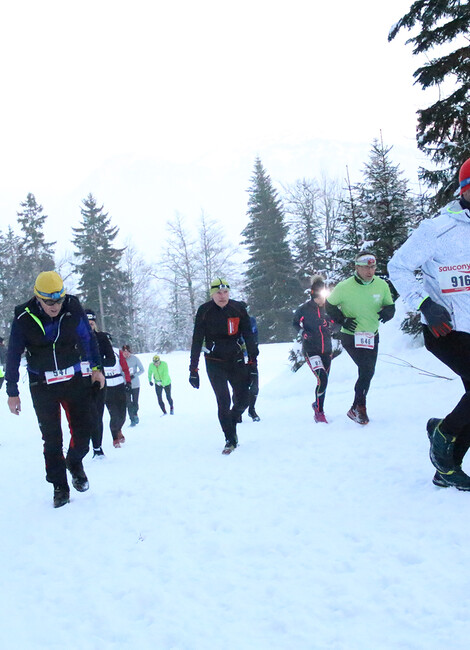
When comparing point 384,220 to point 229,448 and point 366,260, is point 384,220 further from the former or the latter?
point 229,448

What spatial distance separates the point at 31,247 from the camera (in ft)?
150

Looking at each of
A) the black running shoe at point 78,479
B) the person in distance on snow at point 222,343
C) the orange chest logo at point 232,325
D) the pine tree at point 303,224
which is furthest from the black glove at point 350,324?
the pine tree at point 303,224

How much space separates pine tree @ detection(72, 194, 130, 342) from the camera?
43.8 m

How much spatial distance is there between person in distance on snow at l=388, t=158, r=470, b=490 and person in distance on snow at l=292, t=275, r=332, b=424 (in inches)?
142

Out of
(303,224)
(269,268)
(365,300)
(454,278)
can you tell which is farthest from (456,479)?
(303,224)

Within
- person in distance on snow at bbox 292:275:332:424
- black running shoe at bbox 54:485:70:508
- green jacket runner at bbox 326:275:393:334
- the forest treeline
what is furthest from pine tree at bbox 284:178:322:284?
black running shoe at bbox 54:485:70:508

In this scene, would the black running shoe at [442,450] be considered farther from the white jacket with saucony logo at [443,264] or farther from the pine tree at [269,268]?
the pine tree at [269,268]

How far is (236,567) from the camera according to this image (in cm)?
288

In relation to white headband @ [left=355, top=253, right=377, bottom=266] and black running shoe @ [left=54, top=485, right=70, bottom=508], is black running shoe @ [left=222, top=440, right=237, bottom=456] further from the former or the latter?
white headband @ [left=355, top=253, right=377, bottom=266]

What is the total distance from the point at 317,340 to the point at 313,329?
178 mm

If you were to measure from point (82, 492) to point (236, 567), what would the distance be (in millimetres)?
2547

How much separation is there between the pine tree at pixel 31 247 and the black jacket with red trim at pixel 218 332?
138ft

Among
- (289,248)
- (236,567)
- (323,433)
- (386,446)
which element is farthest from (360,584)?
(289,248)

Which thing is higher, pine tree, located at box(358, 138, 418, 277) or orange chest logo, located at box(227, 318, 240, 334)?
pine tree, located at box(358, 138, 418, 277)
